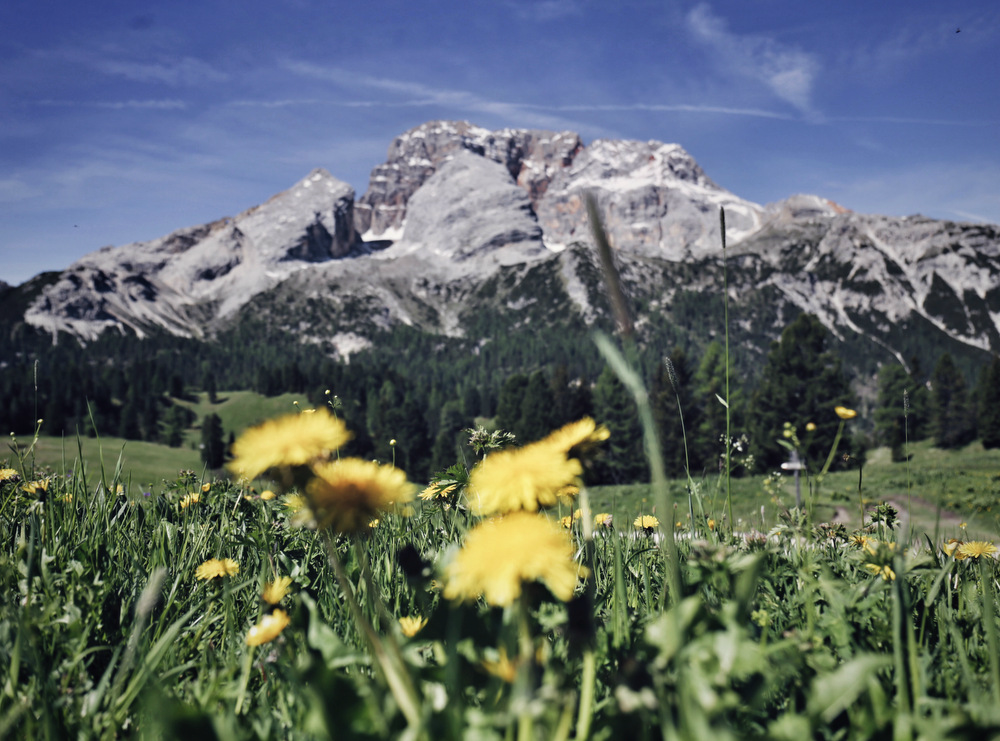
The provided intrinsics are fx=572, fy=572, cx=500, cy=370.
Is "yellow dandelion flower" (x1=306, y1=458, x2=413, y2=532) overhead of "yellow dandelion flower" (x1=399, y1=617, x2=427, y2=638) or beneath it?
overhead

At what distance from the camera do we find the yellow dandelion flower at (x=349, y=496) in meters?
1.04

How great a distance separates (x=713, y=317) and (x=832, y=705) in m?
207

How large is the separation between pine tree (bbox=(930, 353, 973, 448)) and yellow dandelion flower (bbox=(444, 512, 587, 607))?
8070 centimetres

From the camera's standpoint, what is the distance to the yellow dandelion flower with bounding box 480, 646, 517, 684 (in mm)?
1021

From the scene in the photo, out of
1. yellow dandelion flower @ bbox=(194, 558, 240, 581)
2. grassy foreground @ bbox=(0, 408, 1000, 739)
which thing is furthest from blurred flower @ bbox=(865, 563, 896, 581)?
yellow dandelion flower @ bbox=(194, 558, 240, 581)

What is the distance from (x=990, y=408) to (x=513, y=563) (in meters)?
→ 79.6

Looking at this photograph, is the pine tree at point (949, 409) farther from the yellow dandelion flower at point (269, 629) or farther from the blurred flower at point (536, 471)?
the yellow dandelion flower at point (269, 629)

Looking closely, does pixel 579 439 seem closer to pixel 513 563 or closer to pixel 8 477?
pixel 513 563

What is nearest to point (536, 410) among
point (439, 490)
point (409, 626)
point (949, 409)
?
point (949, 409)

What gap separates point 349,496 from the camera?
1.05 meters

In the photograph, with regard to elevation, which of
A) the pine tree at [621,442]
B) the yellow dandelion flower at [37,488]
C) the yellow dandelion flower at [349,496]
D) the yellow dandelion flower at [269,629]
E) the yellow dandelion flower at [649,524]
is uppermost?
the yellow dandelion flower at [349,496]

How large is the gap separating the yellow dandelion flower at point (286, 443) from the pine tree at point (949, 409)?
80.8 metres

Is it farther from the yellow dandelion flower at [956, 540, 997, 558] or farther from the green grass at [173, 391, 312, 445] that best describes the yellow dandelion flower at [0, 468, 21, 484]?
the green grass at [173, 391, 312, 445]

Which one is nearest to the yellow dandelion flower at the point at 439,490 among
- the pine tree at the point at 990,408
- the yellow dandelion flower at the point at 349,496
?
the yellow dandelion flower at the point at 349,496
